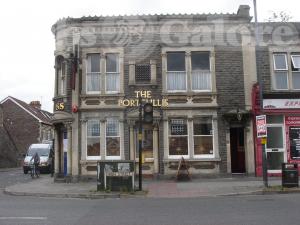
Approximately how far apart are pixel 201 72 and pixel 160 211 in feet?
40.8

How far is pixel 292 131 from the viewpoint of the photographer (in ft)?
79.3

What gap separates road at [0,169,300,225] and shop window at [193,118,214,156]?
7.32 m

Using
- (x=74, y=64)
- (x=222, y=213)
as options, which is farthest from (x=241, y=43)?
(x=222, y=213)

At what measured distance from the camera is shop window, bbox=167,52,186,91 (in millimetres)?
24422

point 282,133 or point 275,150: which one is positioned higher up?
point 282,133

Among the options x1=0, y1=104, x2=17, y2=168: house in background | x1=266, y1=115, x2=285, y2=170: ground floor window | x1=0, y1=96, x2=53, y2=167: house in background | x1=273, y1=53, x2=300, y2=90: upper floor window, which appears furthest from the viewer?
x1=0, y1=96, x2=53, y2=167: house in background

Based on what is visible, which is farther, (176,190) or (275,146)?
(275,146)

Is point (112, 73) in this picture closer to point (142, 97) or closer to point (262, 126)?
point (142, 97)

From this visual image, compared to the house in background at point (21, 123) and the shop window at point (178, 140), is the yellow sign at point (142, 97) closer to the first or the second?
the shop window at point (178, 140)

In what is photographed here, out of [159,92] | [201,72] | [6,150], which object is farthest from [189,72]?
[6,150]

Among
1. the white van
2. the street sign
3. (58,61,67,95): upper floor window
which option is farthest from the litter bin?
the white van

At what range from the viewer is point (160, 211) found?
43.3 ft

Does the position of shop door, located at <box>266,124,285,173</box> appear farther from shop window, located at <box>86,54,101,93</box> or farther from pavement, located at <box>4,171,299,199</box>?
shop window, located at <box>86,54,101,93</box>

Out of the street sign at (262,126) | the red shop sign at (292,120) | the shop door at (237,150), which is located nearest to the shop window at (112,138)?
the shop door at (237,150)
